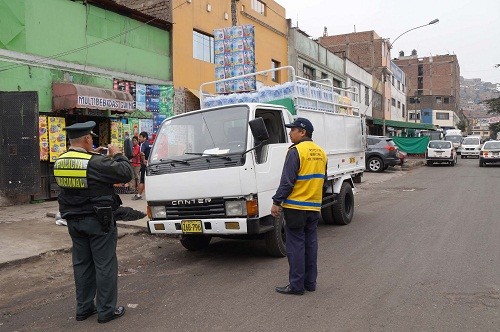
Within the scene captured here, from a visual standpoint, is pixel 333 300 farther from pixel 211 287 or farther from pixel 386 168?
pixel 386 168

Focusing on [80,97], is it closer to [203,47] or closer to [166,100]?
[166,100]

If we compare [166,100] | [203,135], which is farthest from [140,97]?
[203,135]

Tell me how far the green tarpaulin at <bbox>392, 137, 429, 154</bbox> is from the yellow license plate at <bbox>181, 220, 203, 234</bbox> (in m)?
26.8

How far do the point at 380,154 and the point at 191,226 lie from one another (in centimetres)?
1754

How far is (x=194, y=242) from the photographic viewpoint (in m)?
6.88

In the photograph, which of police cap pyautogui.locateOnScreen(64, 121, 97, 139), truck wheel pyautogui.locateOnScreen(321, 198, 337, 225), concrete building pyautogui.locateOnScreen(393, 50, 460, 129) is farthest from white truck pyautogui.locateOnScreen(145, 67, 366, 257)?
concrete building pyautogui.locateOnScreen(393, 50, 460, 129)

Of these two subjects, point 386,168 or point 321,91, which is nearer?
point 321,91

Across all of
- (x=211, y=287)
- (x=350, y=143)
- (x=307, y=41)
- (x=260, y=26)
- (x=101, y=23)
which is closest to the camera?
(x=211, y=287)

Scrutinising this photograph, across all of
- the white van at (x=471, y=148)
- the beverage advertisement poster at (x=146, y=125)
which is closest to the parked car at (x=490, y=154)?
the white van at (x=471, y=148)

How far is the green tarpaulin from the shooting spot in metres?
30.1

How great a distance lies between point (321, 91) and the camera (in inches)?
332

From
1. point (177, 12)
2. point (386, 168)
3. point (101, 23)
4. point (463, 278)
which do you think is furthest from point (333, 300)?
point (386, 168)

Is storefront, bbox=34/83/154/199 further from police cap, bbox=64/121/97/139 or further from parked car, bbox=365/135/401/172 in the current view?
parked car, bbox=365/135/401/172

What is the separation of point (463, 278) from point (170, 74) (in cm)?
1265
